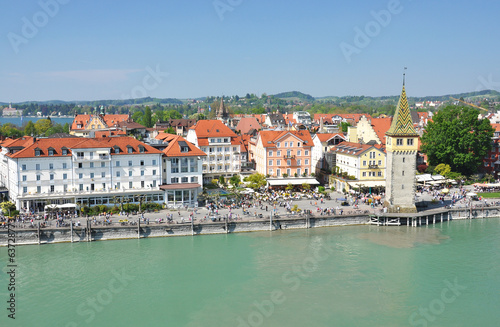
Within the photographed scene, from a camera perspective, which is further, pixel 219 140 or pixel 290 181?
pixel 219 140

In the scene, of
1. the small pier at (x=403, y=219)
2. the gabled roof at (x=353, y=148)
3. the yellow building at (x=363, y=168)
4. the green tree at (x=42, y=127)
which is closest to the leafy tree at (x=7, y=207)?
the small pier at (x=403, y=219)

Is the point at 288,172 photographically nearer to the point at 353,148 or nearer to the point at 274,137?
the point at 274,137

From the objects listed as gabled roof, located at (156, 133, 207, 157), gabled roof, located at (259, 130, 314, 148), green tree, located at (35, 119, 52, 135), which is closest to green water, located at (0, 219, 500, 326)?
gabled roof, located at (156, 133, 207, 157)

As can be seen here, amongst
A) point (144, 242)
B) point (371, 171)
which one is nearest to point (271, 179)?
point (371, 171)

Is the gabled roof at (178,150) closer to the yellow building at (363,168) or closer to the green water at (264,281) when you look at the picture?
the green water at (264,281)

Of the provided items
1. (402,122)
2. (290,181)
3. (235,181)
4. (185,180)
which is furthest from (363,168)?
(185,180)
